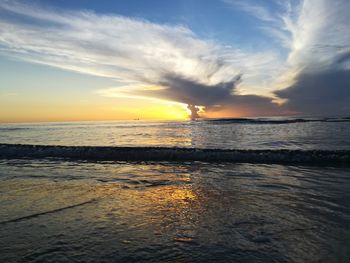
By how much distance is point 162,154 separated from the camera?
65.6 ft

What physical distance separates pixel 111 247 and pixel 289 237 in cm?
331

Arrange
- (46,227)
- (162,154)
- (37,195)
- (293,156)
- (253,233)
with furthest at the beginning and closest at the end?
(162,154), (293,156), (37,195), (46,227), (253,233)

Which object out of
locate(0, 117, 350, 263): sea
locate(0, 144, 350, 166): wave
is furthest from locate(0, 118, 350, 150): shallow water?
locate(0, 117, 350, 263): sea

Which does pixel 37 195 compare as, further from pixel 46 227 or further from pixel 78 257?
pixel 78 257

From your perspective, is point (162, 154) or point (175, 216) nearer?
point (175, 216)

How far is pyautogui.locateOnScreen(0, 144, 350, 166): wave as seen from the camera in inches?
656

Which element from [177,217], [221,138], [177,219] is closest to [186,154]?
[177,217]

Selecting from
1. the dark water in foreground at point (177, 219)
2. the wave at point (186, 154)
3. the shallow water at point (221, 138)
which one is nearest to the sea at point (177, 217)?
the dark water in foreground at point (177, 219)

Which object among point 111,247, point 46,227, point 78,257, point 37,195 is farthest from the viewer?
point 37,195

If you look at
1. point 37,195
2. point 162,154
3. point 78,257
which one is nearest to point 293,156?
point 162,154

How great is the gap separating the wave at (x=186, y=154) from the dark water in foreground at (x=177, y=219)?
17.8 feet

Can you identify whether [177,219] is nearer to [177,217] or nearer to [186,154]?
[177,217]

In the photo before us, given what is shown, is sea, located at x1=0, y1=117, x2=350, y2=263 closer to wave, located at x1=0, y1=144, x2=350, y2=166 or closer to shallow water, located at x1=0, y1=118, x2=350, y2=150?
wave, located at x1=0, y1=144, x2=350, y2=166

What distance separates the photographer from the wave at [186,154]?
16.7 meters
